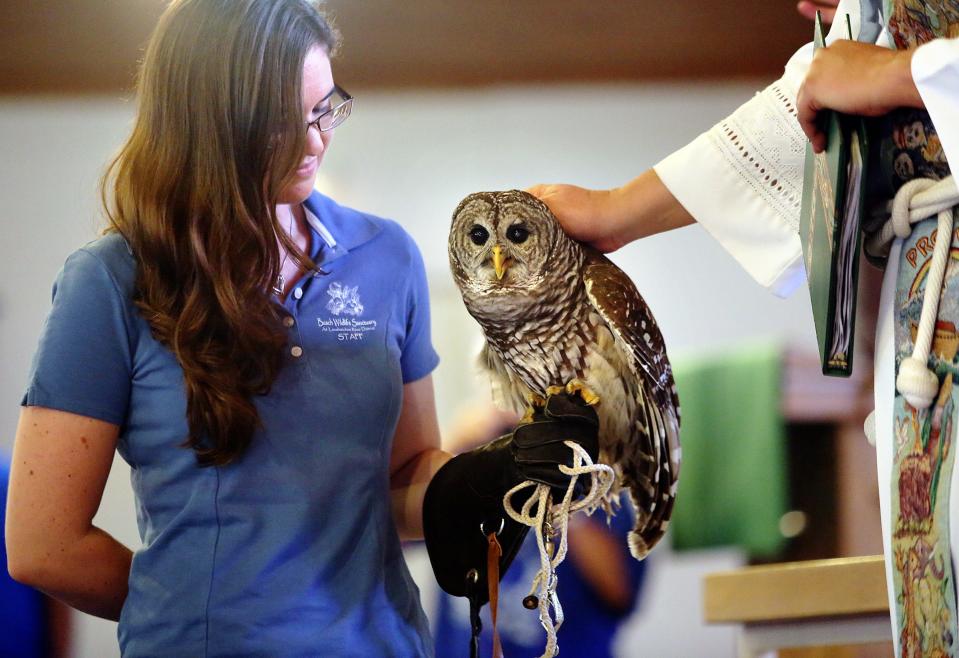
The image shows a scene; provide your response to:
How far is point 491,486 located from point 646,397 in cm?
21

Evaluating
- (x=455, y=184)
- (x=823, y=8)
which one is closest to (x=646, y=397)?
(x=823, y=8)

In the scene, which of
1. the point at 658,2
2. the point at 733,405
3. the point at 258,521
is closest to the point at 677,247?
the point at 733,405

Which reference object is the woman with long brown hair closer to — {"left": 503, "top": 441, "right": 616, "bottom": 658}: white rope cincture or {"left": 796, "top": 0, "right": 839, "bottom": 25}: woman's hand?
{"left": 503, "top": 441, "right": 616, "bottom": 658}: white rope cincture

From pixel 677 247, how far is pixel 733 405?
1.67ft

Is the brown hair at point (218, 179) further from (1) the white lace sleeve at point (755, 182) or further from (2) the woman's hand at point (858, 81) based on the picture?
(2) the woman's hand at point (858, 81)

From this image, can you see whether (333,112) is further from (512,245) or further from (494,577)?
(494,577)

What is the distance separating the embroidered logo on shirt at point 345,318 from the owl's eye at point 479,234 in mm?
169

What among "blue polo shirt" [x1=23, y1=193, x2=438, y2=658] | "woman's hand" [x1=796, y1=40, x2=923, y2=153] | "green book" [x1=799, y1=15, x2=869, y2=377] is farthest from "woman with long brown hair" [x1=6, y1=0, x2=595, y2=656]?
"woman's hand" [x1=796, y1=40, x2=923, y2=153]

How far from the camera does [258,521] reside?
1.07 metres

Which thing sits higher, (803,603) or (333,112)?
(333,112)

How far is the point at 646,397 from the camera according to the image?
1.09 m

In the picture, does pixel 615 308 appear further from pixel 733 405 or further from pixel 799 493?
pixel 799 493

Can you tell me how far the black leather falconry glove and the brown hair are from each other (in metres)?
0.26

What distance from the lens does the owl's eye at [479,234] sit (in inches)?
45.6
